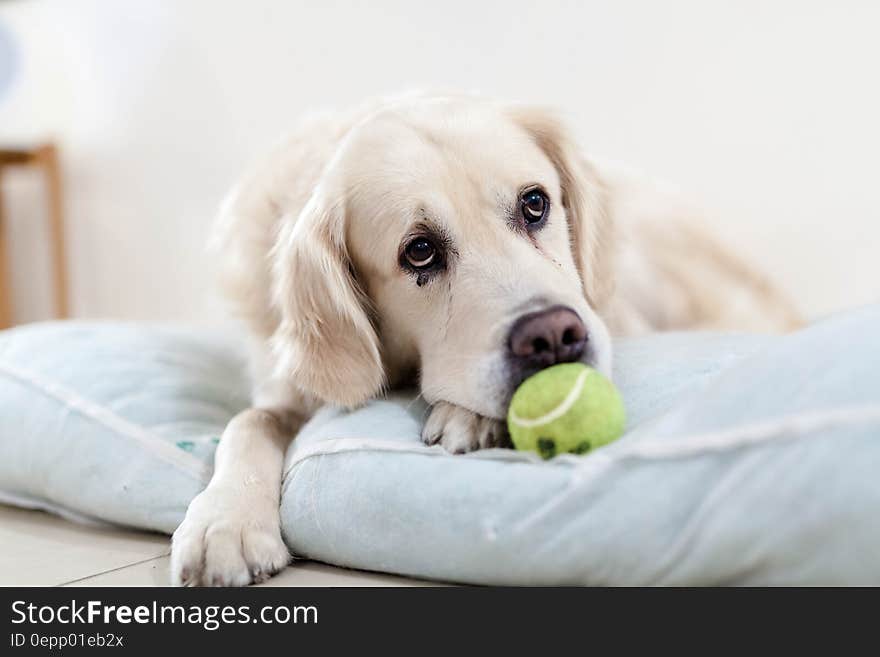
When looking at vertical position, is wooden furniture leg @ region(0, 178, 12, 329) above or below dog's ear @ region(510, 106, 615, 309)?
above

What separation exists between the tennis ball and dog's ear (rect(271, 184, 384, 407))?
1.34ft

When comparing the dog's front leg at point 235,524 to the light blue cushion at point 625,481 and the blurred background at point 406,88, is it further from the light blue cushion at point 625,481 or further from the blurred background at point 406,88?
the blurred background at point 406,88

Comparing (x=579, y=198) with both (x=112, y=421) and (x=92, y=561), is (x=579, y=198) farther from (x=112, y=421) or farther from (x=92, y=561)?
(x=92, y=561)

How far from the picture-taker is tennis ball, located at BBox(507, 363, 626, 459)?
45.8 inches

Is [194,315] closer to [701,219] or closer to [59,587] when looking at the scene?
[701,219]

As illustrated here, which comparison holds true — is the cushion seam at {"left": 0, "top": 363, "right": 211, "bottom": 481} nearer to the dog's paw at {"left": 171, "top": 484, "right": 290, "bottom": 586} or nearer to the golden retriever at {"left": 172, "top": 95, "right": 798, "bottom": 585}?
the golden retriever at {"left": 172, "top": 95, "right": 798, "bottom": 585}

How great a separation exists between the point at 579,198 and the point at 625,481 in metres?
0.90

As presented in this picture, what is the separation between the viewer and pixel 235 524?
1235 millimetres

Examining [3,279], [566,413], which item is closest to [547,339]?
[566,413]

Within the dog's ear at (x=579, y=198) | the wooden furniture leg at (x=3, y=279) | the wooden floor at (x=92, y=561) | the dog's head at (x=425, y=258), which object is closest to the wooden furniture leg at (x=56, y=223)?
the wooden furniture leg at (x=3, y=279)

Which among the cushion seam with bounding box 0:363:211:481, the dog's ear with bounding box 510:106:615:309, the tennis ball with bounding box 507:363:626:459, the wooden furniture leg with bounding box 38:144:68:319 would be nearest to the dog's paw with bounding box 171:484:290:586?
the cushion seam with bounding box 0:363:211:481

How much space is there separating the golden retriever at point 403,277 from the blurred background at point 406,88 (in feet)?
1.25

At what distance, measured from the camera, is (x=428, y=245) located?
1496 mm
